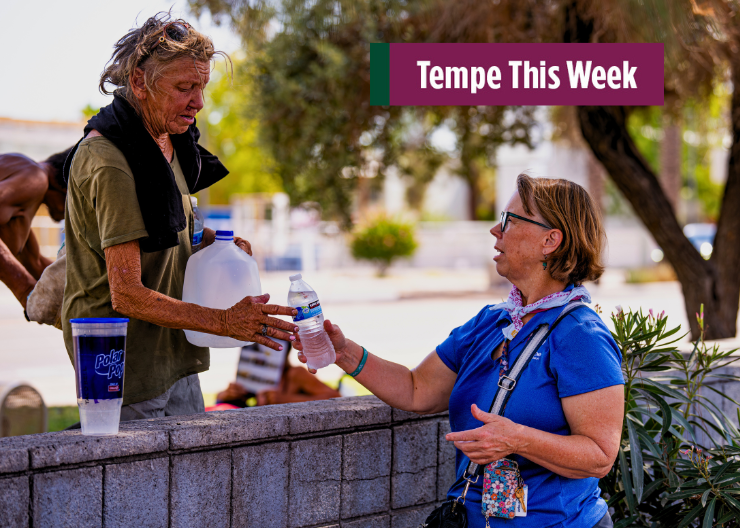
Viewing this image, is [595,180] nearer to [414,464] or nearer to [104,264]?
[414,464]

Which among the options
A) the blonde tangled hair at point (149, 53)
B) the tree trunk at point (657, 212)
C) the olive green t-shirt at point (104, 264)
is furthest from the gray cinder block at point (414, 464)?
the tree trunk at point (657, 212)

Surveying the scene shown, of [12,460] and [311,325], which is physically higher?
[311,325]

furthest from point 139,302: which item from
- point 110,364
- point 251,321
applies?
point 251,321

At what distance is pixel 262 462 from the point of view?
2.55 m

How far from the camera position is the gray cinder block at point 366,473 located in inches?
109

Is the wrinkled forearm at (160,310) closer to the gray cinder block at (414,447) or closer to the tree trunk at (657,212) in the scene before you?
the gray cinder block at (414,447)

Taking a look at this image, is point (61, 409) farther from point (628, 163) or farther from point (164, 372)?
point (628, 163)

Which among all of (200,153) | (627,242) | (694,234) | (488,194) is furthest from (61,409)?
(488,194)

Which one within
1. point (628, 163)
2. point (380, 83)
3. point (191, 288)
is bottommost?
point (191, 288)

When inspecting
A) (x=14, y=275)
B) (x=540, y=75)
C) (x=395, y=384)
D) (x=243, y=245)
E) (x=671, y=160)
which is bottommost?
(x=395, y=384)

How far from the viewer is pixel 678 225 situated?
663 cm

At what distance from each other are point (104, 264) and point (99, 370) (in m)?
0.40

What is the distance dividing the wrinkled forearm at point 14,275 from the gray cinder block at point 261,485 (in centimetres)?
124

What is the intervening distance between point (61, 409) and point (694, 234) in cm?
3138
